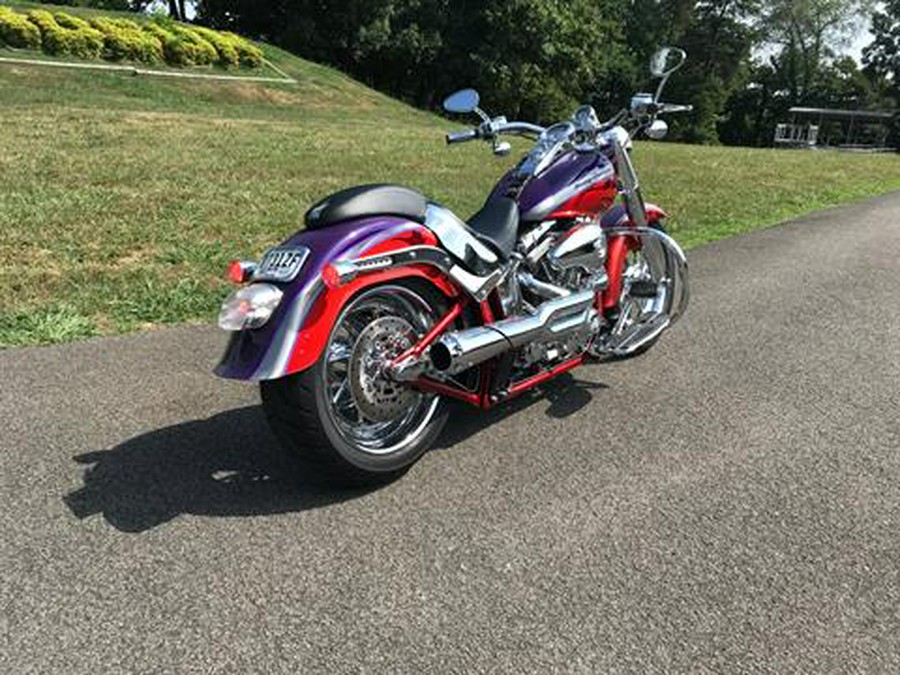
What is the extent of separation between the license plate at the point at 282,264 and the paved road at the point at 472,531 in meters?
0.87

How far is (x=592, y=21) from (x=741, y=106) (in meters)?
29.9

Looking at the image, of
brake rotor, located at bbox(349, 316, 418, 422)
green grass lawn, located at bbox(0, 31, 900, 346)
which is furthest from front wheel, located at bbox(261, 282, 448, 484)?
green grass lawn, located at bbox(0, 31, 900, 346)

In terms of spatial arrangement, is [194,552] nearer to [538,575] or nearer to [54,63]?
[538,575]

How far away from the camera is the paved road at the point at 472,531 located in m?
2.49

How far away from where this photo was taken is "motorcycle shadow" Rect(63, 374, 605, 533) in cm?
316

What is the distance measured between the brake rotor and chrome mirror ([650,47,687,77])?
2168mm

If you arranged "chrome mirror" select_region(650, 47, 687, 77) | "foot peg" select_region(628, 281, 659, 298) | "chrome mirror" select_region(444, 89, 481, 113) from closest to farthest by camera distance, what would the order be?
"chrome mirror" select_region(444, 89, 481, 113) < "chrome mirror" select_region(650, 47, 687, 77) < "foot peg" select_region(628, 281, 659, 298)

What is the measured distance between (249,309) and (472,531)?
1.17 metres

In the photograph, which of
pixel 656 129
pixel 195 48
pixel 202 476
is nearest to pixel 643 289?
pixel 656 129

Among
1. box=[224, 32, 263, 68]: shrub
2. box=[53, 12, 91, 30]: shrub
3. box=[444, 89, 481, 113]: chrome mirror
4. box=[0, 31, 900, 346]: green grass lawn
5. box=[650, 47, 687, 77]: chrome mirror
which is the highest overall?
box=[53, 12, 91, 30]: shrub

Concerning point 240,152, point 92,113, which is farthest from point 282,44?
point 240,152

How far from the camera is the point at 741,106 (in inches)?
2672

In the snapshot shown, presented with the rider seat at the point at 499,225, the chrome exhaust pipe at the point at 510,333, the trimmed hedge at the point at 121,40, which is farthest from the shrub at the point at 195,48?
the chrome exhaust pipe at the point at 510,333

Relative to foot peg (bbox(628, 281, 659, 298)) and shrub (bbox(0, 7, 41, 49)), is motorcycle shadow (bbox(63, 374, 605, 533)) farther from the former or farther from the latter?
shrub (bbox(0, 7, 41, 49))
